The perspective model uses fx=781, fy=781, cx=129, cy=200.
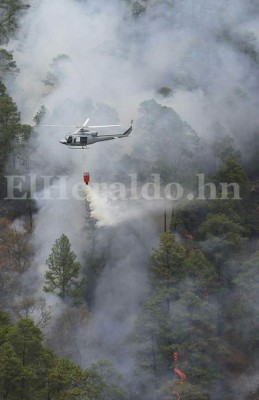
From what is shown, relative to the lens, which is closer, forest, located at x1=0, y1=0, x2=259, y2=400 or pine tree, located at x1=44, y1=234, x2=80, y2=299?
forest, located at x1=0, y1=0, x2=259, y2=400

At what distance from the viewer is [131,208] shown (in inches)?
2894

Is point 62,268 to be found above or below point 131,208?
below

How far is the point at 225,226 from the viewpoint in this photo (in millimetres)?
64812

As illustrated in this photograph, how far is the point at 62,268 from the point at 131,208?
Result: 549 inches

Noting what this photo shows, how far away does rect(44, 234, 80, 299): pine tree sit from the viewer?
60.7m

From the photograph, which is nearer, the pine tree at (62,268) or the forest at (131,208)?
the forest at (131,208)

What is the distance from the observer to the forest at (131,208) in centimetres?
5653

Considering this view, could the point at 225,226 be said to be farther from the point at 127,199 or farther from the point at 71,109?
the point at 71,109

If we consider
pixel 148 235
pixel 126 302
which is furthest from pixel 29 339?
pixel 148 235

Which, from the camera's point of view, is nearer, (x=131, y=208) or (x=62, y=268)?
(x=62, y=268)

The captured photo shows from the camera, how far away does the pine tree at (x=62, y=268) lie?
6069cm

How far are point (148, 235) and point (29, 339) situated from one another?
82.0ft

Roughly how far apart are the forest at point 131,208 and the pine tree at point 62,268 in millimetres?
147

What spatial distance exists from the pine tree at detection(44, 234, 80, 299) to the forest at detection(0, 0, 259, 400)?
5.8 inches
